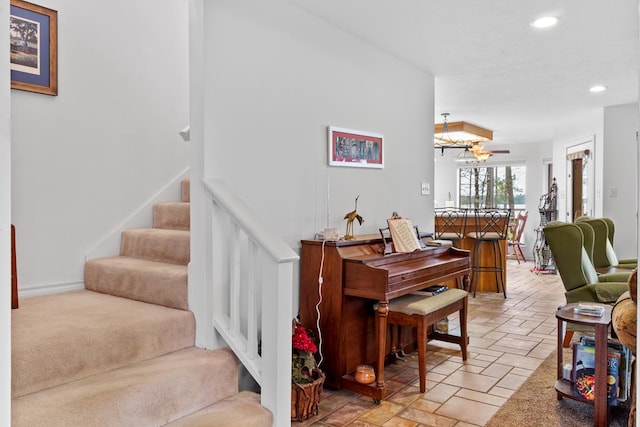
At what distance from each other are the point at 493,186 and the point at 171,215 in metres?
8.76

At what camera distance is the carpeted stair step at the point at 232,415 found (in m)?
2.12

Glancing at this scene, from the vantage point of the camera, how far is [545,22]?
331 centimetres

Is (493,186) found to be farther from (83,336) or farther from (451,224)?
(83,336)

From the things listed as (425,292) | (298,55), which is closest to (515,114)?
(425,292)

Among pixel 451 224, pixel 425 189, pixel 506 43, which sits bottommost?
pixel 451 224

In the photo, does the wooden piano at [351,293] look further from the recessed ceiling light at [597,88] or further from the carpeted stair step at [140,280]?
the recessed ceiling light at [597,88]

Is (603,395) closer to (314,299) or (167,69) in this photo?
(314,299)

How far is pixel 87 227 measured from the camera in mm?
3178

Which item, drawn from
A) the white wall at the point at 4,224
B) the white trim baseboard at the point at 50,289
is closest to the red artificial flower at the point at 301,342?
the white trim baseboard at the point at 50,289

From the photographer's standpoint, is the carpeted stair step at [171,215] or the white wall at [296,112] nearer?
the white wall at [296,112]

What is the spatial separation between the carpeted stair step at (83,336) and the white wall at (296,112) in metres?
0.84

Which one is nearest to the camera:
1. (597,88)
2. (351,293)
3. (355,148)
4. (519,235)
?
(351,293)

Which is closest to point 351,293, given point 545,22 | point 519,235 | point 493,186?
point 545,22

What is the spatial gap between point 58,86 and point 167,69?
0.88 meters
